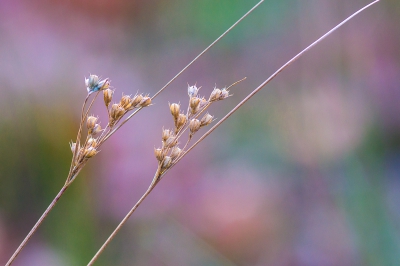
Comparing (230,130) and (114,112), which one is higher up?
(230,130)

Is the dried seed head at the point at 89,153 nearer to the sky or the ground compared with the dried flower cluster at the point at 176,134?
nearer to the ground

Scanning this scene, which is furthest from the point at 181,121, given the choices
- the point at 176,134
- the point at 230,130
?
the point at 230,130

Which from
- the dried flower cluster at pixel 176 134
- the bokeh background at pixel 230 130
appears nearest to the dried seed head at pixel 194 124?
the dried flower cluster at pixel 176 134

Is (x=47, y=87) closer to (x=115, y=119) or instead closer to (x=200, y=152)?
(x=200, y=152)

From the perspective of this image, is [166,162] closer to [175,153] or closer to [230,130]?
[175,153]

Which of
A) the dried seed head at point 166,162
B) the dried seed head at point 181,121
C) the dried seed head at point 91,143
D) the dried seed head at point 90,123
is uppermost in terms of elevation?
the dried seed head at point 181,121

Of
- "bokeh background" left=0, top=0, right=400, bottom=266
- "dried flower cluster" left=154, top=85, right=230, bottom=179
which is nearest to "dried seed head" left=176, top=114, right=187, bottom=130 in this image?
"dried flower cluster" left=154, top=85, right=230, bottom=179

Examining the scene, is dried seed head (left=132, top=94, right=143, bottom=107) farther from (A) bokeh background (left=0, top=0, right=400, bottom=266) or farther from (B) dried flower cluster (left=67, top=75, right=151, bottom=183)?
(A) bokeh background (left=0, top=0, right=400, bottom=266)

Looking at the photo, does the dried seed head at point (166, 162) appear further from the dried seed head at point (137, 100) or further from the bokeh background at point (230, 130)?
the bokeh background at point (230, 130)

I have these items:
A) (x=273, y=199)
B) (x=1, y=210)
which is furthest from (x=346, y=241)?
(x=1, y=210)
